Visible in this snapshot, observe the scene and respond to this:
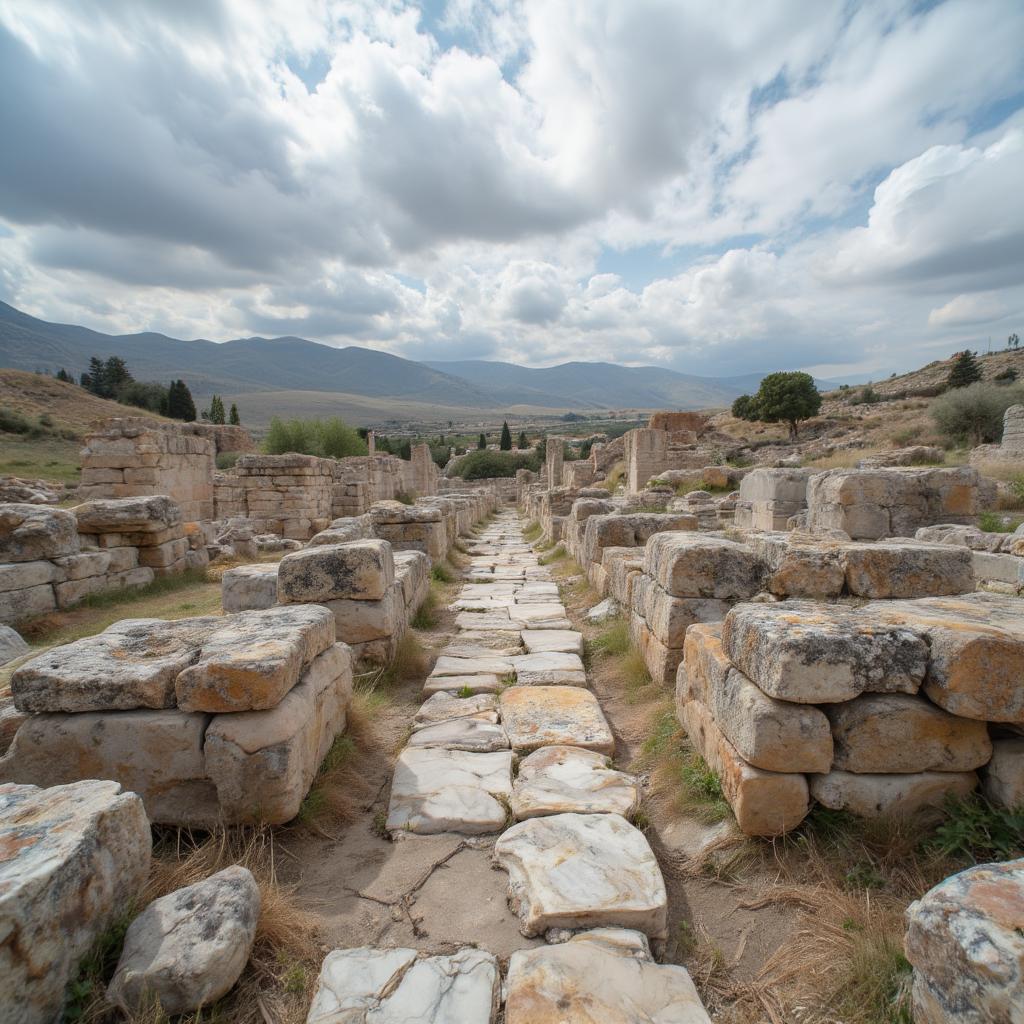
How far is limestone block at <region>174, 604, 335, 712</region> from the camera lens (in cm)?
250

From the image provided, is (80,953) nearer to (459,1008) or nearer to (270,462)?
(459,1008)

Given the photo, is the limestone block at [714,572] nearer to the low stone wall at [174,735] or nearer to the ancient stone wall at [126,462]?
the low stone wall at [174,735]

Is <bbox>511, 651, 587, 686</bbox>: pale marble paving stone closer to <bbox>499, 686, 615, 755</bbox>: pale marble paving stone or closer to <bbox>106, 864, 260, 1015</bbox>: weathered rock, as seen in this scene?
<bbox>499, 686, 615, 755</bbox>: pale marble paving stone

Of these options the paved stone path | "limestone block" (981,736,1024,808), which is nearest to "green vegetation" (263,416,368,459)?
the paved stone path

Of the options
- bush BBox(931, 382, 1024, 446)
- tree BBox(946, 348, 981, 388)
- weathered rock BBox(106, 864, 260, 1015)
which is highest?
tree BBox(946, 348, 981, 388)

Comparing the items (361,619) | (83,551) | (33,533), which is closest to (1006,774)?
(361,619)

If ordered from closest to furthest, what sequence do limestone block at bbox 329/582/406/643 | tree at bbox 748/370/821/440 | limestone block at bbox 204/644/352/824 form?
limestone block at bbox 204/644/352/824 → limestone block at bbox 329/582/406/643 → tree at bbox 748/370/821/440

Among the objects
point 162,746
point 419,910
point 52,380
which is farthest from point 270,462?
point 52,380

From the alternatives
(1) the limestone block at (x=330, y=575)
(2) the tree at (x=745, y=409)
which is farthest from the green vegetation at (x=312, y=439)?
(2) the tree at (x=745, y=409)

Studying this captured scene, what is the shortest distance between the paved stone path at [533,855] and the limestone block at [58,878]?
68 centimetres

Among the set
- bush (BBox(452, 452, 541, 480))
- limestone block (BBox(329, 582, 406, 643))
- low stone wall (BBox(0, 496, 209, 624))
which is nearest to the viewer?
limestone block (BBox(329, 582, 406, 643))

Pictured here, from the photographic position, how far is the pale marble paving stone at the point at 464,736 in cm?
356

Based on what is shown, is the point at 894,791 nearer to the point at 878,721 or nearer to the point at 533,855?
the point at 878,721

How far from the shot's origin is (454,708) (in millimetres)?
4164
